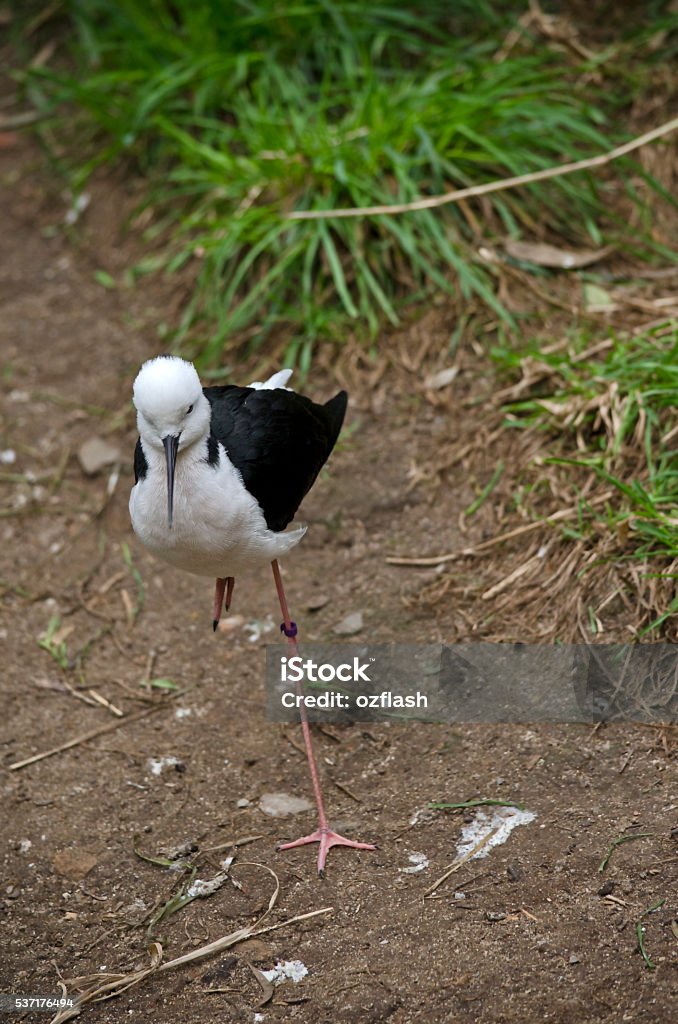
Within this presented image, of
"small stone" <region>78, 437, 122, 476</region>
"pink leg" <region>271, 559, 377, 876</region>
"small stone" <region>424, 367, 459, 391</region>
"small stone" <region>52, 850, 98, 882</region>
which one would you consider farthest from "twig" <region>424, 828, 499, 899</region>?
"small stone" <region>78, 437, 122, 476</region>

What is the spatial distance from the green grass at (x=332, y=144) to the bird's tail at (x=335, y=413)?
3.68 feet

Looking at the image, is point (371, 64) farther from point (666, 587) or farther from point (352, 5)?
point (666, 587)

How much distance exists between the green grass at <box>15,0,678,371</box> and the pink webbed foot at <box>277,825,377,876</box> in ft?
7.95

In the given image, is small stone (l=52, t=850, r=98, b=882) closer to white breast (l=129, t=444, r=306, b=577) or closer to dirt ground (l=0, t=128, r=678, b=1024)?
dirt ground (l=0, t=128, r=678, b=1024)

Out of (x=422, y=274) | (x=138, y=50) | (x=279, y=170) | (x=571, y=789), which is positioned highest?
(x=138, y=50)

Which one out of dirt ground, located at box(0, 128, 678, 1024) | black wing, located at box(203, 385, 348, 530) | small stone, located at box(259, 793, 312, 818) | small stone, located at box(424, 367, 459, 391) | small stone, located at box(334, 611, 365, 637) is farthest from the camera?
small stone, located at box(424, 367, 459, 391)

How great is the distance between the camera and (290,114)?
5.80 metres

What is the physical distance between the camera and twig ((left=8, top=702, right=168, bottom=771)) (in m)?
3.98

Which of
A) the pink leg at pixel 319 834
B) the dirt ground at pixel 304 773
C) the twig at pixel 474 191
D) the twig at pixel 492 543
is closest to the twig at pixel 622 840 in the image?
the dirt ground at pixel 304 773

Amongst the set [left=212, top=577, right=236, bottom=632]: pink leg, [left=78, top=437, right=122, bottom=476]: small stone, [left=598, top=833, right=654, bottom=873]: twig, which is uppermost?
[left=212, top=577, right=236, bottom=632]: pink leg

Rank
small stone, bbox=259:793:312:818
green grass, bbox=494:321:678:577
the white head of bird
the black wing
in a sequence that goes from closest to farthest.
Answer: the white head of bird
the black wing
small stone, bbox=259:793:312:818
green grass, bbox=494:321:678:577

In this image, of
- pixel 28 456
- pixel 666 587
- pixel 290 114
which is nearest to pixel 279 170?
pixel 290 114

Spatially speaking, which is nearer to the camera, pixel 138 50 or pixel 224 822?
pixel 224 822

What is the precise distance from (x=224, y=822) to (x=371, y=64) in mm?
4118
